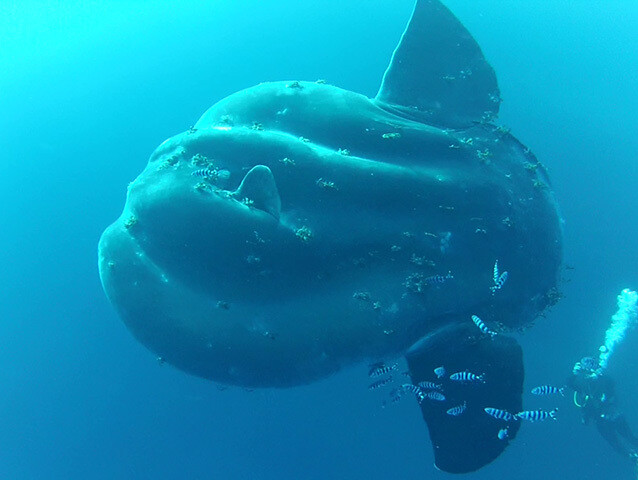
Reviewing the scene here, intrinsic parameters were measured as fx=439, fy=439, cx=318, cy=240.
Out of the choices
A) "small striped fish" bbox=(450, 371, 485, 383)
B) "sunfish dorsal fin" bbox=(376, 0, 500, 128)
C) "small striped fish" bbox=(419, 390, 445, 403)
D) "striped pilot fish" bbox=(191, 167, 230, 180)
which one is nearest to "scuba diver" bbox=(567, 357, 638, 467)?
"small striped fish" bbox=(450, 371, 485, 383)

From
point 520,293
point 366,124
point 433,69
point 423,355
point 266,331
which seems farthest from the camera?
point 433,69

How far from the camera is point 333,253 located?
7.68 meters

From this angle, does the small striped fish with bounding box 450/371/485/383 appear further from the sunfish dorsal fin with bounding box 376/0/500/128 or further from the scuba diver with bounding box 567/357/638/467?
the scuba diver with bounding box 567/357/638/467

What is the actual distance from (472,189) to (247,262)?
179 inches

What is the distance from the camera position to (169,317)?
7117 mm

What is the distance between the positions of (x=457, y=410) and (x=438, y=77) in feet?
22.9

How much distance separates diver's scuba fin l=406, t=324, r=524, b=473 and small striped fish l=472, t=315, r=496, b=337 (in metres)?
0.09

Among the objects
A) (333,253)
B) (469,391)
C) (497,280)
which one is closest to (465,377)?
(469,391)

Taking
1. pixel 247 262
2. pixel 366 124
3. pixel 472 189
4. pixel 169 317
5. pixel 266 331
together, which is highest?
pixel 366 124

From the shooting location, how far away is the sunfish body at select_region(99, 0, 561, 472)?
7176 mm

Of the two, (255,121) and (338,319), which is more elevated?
(255,121)

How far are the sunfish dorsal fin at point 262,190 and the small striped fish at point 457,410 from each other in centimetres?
445

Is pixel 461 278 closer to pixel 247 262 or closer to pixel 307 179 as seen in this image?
pixel 307 179

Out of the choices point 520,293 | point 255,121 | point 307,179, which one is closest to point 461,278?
point 520,293
